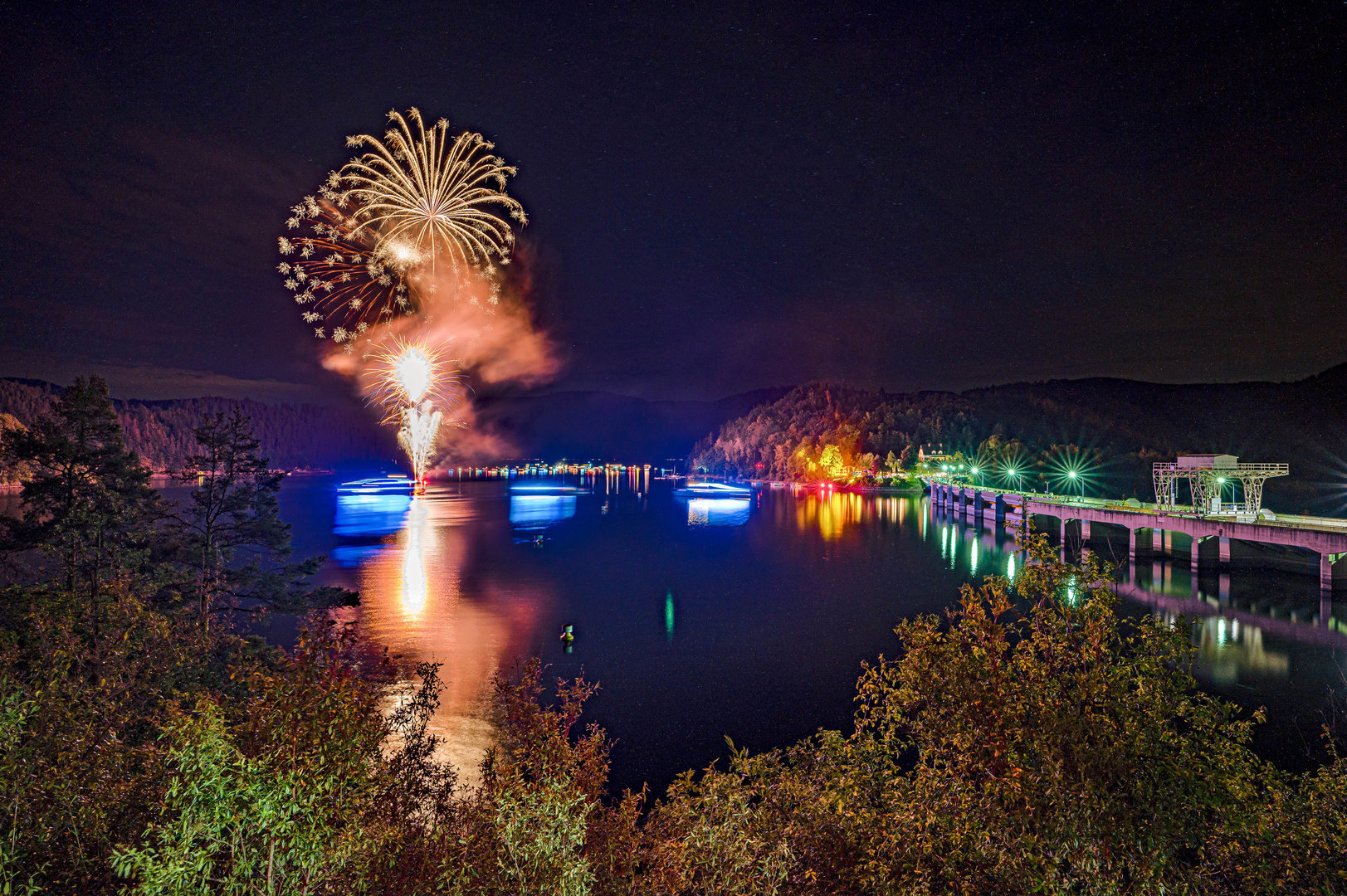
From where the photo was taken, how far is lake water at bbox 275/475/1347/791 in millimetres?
27453

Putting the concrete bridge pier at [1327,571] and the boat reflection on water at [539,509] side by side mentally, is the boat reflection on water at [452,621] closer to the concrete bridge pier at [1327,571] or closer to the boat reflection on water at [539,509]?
the boat reflection on water at [539,509]

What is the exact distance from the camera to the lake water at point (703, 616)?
27453 mm

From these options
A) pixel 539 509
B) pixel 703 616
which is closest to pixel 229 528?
pixel 703 616

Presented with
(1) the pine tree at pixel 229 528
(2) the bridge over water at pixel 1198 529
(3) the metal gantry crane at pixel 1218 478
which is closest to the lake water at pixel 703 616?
(2) the bridge over water at pixel 1198 529

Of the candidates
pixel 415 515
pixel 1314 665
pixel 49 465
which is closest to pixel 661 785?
pixel 49 465

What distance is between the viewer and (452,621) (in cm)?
4338

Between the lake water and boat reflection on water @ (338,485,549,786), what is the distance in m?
0.17

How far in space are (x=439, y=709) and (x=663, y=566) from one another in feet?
135

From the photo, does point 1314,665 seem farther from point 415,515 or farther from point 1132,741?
point 415,515

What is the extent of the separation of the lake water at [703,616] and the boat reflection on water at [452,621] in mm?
175

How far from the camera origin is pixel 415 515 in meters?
120

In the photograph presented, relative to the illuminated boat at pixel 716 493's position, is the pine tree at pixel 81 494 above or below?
above

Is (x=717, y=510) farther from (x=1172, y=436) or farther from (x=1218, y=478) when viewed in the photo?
(x=1172, y=436)

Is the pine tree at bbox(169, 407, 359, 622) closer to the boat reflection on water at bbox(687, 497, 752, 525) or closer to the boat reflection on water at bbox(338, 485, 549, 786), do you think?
the boat reflection on water at bbox(338, 485, 549, 786)
